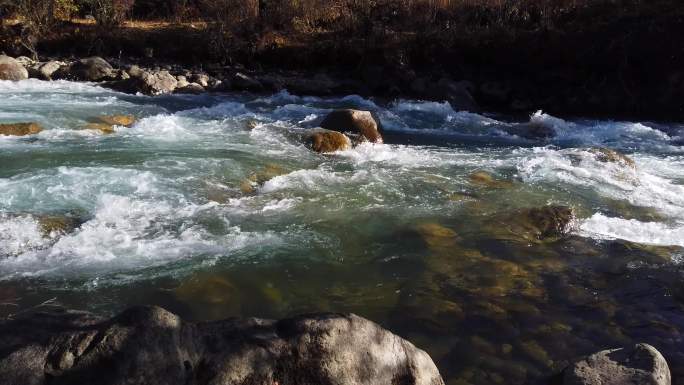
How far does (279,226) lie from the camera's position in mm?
6797

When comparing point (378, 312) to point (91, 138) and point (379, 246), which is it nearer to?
point (379, 246)

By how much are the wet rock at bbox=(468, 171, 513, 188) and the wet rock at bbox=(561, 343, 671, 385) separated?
204 inches

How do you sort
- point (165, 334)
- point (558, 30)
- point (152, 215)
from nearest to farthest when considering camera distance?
point (165, 334) < point (152, 215) < point (558, 30)

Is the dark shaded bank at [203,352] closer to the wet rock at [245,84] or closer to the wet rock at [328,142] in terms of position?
the wet rock at [328,142]

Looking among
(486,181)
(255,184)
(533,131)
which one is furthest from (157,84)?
(486,181)

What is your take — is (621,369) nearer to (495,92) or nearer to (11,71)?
(495,92)

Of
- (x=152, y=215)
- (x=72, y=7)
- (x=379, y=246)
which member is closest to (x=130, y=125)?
(x=152, y=215)

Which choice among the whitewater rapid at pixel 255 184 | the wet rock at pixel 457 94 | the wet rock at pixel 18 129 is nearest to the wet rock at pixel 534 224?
the whitewater rapid at pixel 255 184

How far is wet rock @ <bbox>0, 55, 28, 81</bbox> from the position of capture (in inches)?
666

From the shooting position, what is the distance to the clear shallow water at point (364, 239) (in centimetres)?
489

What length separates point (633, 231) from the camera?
274 inches

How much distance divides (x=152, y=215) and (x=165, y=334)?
4285 mm

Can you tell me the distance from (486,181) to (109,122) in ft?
26.4

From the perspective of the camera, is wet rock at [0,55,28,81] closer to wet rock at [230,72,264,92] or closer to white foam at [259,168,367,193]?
wet rock at [230,72,264,92]
